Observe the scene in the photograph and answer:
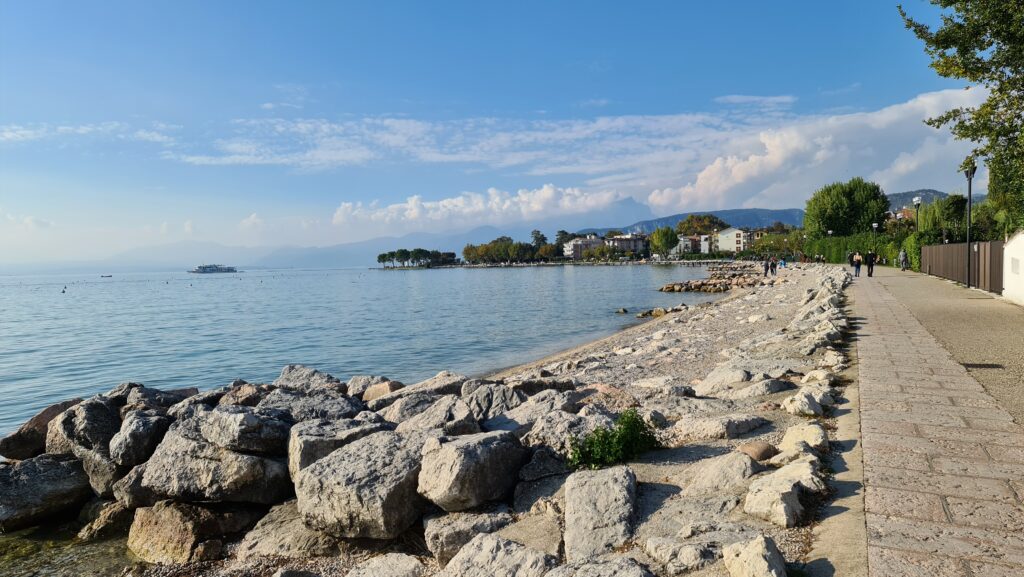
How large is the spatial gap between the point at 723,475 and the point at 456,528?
238 centimetres

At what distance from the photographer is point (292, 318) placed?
42938 mm

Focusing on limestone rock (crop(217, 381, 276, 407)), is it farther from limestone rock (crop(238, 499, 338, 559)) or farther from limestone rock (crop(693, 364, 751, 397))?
limestone rock (crop(693, 364, 751, 397))

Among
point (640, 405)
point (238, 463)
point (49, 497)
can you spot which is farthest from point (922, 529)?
point (49, 497)

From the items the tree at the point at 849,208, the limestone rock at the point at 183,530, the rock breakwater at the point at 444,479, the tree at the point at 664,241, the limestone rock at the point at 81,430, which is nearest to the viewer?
the rock breakwater at the point at 444,479

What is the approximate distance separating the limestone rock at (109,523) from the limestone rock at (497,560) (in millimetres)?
5248

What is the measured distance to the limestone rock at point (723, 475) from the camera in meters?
5.02

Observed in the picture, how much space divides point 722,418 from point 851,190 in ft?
307

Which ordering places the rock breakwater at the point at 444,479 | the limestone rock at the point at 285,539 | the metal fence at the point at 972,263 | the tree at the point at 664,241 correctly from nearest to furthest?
the rock breakwater at the point at 444,479
the limestone rock at the point at 285,539
the metal fence at the point at 972,263
the tree at the point at 664,241

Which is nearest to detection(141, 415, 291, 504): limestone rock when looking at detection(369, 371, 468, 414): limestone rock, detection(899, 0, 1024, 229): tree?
detection(369, 371, 468, 414): limestone rock

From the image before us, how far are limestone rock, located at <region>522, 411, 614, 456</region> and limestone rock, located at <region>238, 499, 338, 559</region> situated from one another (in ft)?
7.46

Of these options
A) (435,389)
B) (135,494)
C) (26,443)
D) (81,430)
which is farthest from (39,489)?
(435,389)

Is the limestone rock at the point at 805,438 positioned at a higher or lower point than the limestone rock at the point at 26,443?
higher

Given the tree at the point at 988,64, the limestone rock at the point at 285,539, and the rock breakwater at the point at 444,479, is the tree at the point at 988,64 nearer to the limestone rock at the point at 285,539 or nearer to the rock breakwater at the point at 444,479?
the rock breakwater at the point at 444,479

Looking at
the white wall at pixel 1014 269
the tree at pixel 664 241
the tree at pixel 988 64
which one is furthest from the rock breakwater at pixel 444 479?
the tree at pixel 664 241
